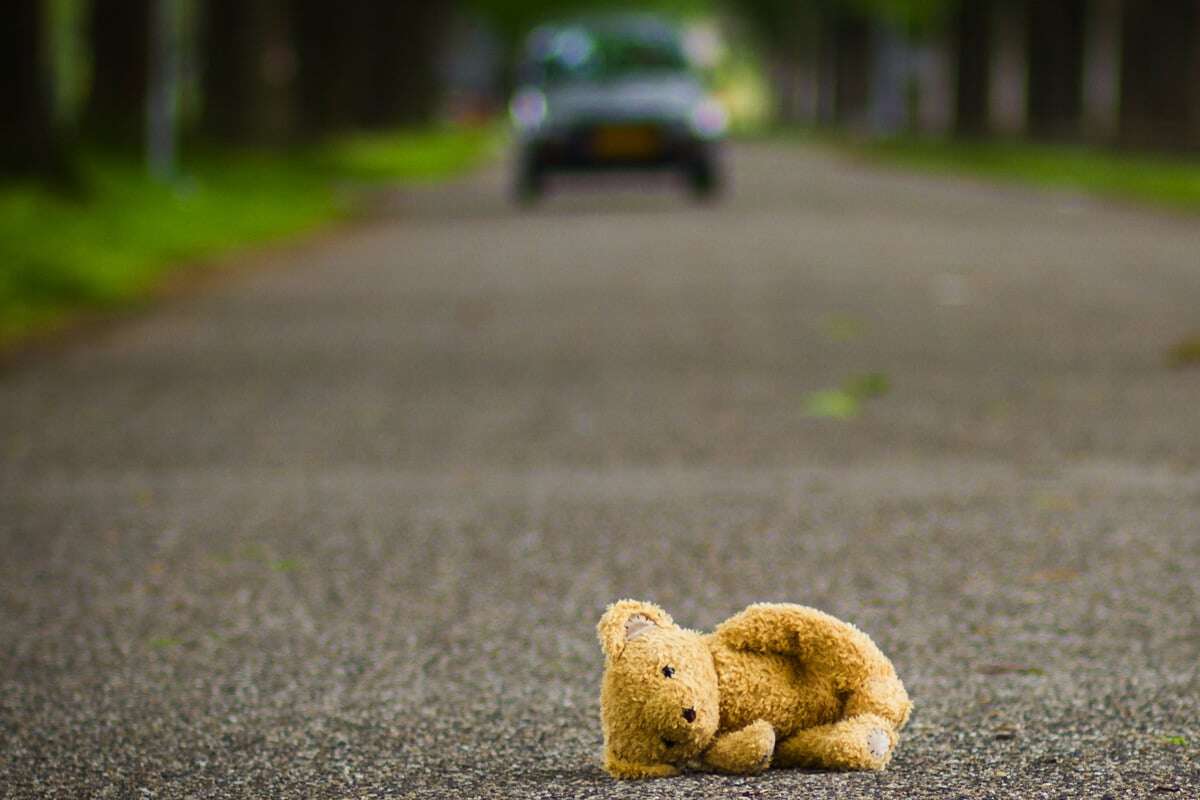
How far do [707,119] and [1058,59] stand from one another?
2456 cm

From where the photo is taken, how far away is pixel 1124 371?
8.66 meters

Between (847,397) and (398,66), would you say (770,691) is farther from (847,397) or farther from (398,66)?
(398,66)

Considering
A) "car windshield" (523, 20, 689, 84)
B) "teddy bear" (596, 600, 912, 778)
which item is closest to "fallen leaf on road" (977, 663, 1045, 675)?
"teddy bear" (596, 600, 912, 778)

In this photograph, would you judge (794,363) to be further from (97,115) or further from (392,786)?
(97,115)

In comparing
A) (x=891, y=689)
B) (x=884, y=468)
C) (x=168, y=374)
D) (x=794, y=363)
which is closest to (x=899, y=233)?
(x=794, y=363)

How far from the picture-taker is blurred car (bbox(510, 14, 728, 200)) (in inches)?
856

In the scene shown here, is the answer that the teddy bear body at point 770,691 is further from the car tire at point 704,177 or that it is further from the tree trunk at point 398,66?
the tree trunk at point 398,66

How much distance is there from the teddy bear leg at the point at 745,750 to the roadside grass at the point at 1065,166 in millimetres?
17875

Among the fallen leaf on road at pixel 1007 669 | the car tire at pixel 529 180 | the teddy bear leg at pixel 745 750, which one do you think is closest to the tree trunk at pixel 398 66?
the car tire at pixel 529 180

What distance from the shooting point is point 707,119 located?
2211 cm

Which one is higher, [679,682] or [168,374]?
[679,682]

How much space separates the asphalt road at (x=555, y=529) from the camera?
3.50 m

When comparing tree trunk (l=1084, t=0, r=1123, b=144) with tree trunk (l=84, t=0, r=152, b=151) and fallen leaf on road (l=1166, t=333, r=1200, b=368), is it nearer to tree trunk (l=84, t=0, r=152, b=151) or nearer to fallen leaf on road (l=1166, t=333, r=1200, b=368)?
tree trunk (l=84, t=0, r=152, b=151)

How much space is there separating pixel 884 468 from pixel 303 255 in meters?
9.75
